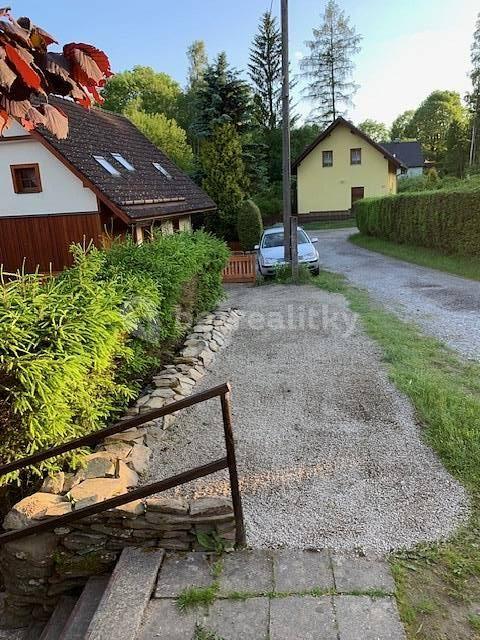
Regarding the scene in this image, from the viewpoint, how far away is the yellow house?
32.1 metres

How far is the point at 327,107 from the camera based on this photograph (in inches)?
1614

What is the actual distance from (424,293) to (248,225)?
10638 millimetres

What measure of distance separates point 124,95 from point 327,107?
19.1 meters

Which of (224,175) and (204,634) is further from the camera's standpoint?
(224,175)

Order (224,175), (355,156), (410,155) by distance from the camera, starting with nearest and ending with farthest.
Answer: (224,175) → (355,156) → (410,155)

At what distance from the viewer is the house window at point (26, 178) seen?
1237 cm

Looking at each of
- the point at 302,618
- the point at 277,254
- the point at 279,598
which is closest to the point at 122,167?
the point at 277,254

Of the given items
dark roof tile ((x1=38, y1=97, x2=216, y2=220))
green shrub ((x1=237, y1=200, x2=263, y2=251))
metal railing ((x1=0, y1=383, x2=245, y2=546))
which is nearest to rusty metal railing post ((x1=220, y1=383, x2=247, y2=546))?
metal railing ((x1=0, y1=383, x2=245, y2=546))

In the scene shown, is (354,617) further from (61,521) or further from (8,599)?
(8,599)

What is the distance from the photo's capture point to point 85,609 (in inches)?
104

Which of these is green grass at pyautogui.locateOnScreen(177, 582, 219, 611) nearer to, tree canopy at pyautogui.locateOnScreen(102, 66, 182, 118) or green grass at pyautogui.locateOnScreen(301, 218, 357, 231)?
green grass at pyautogui.locateOnScreen(301, 218, 357, 231)

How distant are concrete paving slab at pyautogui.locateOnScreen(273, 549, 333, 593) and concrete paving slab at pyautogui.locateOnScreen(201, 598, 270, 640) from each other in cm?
16

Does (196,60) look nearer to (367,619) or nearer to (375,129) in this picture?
(375,129)

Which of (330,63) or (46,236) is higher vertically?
(330,63)
